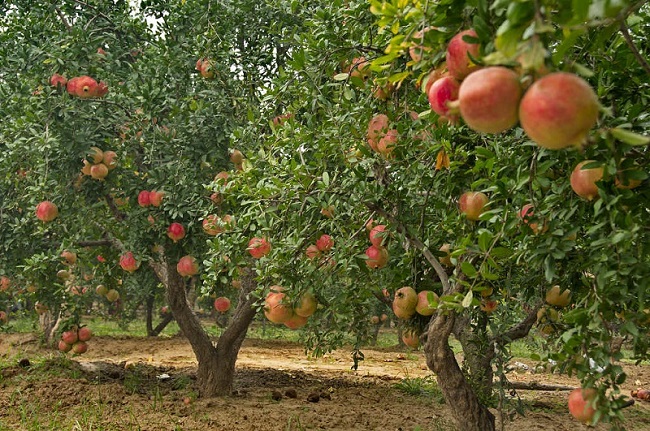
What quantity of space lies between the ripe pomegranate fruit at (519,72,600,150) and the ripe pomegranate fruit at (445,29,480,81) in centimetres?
34

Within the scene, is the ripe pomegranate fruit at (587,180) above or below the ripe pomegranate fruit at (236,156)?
below

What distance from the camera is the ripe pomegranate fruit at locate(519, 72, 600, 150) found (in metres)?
0.96

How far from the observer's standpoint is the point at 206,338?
6.97m

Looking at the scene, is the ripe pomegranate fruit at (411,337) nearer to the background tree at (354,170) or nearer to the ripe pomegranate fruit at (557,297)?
the background tree at (354,170)

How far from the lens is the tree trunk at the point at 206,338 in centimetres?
675

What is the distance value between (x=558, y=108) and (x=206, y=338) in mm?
6458

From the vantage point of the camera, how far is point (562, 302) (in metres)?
3.15

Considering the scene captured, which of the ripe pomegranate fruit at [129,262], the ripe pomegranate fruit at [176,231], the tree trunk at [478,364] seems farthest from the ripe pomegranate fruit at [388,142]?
the ripe pomegranate fruit at [129,262]

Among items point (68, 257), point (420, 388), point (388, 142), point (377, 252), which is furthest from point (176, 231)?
point (420, 388)

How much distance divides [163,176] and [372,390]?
13.3 ft

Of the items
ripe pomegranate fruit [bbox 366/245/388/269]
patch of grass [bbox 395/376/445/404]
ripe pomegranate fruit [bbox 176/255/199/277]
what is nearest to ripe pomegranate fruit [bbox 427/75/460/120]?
ripe pomegranate fruit [bbox 366/245/388/269]

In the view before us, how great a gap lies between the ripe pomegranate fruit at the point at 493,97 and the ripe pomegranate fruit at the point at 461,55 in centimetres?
29

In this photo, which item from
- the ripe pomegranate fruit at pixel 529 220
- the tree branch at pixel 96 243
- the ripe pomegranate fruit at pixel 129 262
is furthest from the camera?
the tree branch at pixel 96 243

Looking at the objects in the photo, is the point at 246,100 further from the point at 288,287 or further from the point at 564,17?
the point at 564,17
